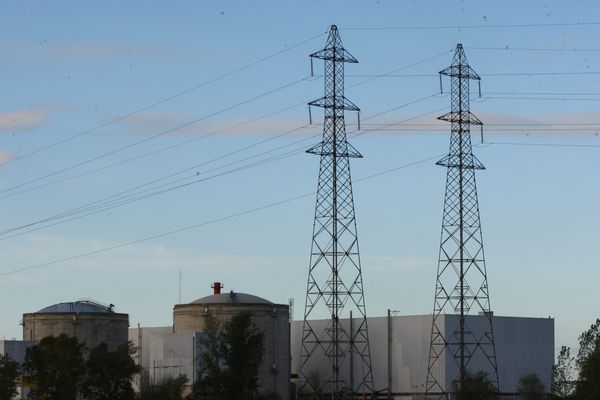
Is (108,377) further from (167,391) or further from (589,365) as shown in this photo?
(589,365)

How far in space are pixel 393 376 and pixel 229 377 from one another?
52284 millimetres

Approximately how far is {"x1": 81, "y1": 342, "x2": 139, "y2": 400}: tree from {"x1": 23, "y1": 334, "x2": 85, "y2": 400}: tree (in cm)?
111

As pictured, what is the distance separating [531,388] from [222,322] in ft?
97.4

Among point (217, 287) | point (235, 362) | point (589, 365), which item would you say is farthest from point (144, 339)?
point (589, 365)

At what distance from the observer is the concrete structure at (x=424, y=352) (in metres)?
126

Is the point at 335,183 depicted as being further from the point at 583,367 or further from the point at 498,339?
the point at 498,339

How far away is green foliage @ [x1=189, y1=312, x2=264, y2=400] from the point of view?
3088 inches

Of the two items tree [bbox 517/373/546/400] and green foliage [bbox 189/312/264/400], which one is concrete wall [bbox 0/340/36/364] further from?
tree [bbox 517/373/546/400]

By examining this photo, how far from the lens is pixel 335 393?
92.9m

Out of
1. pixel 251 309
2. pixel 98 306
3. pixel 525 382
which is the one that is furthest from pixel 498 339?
pixel 98 306

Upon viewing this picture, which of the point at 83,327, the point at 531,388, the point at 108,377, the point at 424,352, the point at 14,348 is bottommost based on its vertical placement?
the point at 531,388

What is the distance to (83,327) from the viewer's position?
420ft

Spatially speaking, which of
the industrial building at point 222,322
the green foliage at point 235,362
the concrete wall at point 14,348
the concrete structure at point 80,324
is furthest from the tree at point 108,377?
the concrete structure at point 80,324

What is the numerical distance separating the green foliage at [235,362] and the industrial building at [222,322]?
33.9 meters
